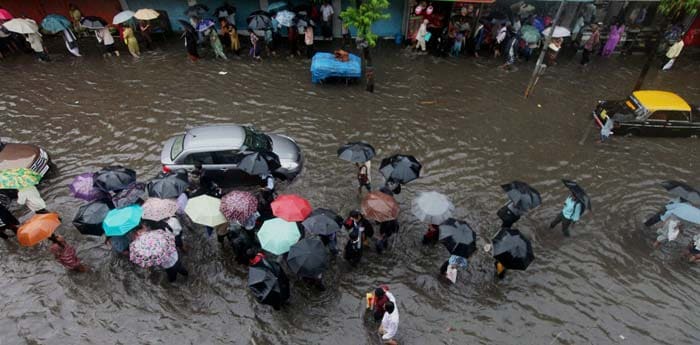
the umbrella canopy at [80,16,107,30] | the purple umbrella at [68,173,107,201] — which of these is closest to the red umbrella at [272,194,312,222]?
the purple umbrella at [68,173,107,201]

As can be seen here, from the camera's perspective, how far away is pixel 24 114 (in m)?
14.1

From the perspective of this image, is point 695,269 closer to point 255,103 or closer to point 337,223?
point 337,223

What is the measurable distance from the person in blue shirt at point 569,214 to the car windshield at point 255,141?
7566 millimetres

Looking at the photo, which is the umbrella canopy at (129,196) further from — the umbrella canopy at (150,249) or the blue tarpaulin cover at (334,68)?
the blue tarpaulin cover at (334,68)

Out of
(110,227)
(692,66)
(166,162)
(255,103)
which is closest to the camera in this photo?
(110,227)

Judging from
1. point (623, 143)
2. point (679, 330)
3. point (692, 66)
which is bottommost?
point (679, 330)

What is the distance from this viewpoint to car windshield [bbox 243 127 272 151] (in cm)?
1041

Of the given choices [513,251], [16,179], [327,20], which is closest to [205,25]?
[327,20]

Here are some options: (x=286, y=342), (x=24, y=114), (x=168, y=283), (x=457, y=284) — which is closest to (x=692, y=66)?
(x=457, y=284)

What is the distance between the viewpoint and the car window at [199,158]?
10148mm

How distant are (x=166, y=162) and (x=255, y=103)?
524 cm

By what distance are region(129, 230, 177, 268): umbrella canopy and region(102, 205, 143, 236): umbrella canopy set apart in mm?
532

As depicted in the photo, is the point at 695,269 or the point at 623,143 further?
the point at 623,143

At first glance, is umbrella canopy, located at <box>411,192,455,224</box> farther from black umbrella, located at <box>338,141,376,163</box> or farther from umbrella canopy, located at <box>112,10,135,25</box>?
umbrella canopy, located at <box>112,10,135,25</box>
